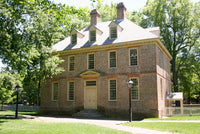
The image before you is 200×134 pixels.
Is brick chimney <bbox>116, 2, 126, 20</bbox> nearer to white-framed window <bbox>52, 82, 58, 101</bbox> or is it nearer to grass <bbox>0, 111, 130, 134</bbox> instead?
white-framed window <bbox>52, 82, 58, 101</bbox>

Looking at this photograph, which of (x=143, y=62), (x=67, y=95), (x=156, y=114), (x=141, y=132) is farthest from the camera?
(x=67, y=95)

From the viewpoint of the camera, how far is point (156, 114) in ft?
55.5

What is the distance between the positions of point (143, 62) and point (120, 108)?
4.81 m

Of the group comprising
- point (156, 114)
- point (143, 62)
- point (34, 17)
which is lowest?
point (156, 114)

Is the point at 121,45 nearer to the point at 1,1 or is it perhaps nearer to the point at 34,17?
the point at 34,17

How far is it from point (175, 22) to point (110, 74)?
17.4 meters

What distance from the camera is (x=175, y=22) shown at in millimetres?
30766

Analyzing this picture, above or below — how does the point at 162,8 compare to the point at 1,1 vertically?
above

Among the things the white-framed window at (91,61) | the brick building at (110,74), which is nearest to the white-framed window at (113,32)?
the brick building at (110,74)

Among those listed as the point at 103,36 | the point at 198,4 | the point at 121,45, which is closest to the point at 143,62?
the point at 121,45

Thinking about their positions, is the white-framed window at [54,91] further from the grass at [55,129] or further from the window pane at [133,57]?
the grass at [55,129]

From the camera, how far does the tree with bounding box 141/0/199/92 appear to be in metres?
30.1

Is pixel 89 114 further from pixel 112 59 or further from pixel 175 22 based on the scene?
pixel 175 22

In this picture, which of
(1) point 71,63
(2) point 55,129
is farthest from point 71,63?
(2) point 55,129
